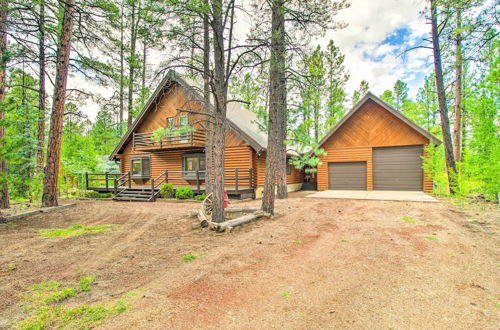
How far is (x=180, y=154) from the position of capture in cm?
1664

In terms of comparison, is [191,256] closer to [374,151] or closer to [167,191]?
[167,191]

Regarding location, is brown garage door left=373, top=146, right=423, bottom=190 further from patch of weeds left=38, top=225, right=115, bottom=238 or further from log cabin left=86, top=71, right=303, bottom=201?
patch of weeds left=38, top=225, right=115, bottom=238

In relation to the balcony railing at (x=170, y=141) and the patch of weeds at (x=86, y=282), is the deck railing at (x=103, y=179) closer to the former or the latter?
the balcony railing at (x=170, y=141)

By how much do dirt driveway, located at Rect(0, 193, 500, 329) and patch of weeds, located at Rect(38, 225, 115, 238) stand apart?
27cm

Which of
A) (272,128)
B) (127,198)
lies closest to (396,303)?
(272,128)

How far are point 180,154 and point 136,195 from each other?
13.4 ft

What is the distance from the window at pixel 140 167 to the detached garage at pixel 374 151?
495 inches

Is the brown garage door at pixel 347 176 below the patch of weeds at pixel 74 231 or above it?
above

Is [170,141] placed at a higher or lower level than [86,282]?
higher

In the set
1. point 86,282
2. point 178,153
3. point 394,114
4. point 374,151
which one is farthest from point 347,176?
point 86,282

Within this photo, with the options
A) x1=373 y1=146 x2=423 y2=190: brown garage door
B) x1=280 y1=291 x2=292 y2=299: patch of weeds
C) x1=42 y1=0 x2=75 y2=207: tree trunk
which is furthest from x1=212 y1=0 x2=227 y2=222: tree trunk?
x1=373 y1=146 x2=423 y2=190: brown garage door

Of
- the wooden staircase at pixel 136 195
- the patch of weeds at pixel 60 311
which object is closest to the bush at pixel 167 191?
the wooden staircase at pixel 136 195

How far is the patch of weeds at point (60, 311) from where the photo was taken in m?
2.34

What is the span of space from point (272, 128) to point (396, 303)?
593 centimetres
